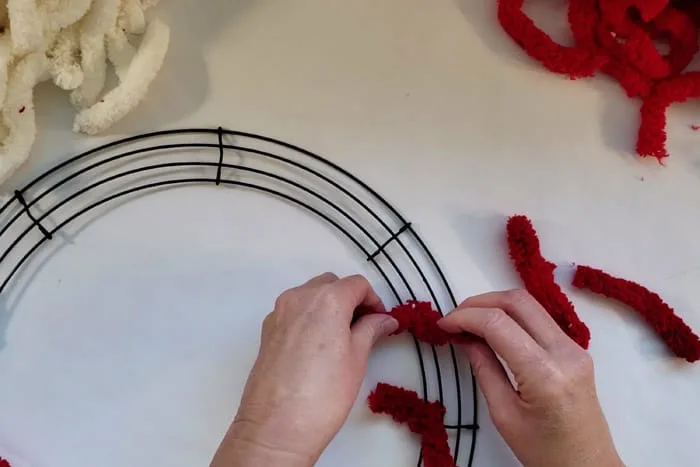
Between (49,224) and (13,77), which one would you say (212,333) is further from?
(13,77)

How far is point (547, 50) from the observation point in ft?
3.61

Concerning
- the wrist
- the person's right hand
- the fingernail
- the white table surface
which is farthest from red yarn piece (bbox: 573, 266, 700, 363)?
the wrist

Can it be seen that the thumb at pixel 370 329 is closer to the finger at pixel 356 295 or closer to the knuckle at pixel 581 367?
the finger at pixel 356 295

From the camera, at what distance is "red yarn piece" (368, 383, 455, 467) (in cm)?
98

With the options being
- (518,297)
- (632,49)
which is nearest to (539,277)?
(518,297)

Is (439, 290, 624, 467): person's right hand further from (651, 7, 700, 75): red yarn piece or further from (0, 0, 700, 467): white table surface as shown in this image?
(651, 7, 700, 75): red yarn piece

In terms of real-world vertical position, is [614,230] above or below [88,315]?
above

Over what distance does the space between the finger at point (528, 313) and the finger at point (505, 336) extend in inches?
0.6

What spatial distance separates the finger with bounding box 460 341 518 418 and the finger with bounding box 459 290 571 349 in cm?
5

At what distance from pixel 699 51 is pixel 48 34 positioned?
2.76 ft

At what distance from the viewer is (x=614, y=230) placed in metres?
1.08

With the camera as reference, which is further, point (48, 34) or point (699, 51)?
point (699, 51)

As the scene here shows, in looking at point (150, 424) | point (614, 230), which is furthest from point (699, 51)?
point (150, 424)

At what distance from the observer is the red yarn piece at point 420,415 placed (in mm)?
977
